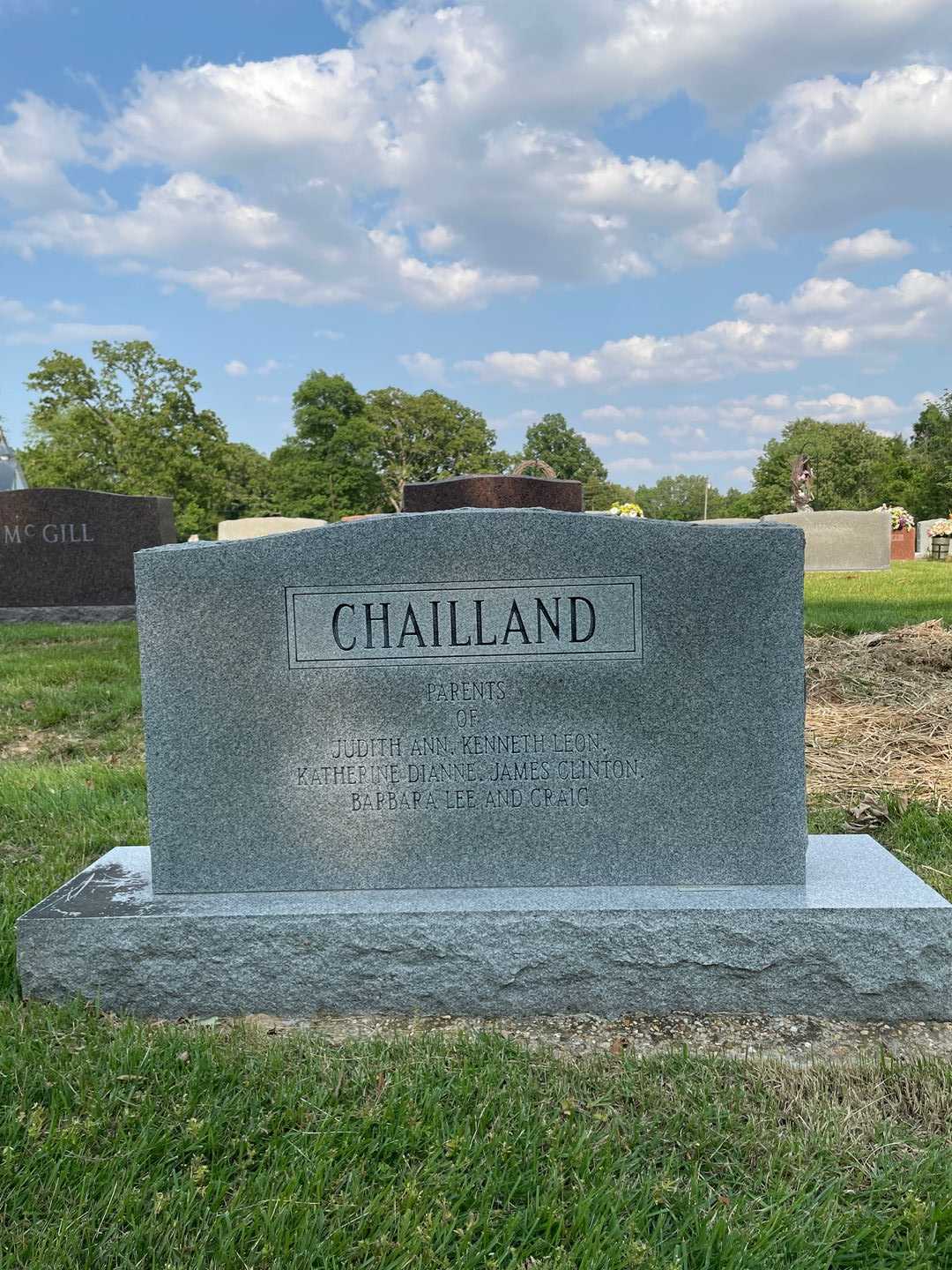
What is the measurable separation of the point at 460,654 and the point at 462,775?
0.38 metres

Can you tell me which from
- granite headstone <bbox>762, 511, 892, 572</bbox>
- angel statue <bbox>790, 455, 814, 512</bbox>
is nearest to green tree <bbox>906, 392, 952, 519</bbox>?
angel statue <bbox>790, 455, 814, 512</bbox>

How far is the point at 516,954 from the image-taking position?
2748 millimetres

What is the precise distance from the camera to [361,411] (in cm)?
5403

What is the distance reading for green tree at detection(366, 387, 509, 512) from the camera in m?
54.7

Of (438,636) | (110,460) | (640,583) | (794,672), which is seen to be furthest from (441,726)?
(110,460)

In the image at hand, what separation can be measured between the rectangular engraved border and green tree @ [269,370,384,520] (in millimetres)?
46626

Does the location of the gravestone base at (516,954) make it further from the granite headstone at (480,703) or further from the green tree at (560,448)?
the green tree at (560,448)

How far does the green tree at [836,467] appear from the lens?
59750mm

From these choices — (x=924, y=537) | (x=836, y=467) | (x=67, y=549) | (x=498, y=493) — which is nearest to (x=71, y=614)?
(x=67, y=549)

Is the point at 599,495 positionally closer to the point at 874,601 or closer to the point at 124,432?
the point at 124,432

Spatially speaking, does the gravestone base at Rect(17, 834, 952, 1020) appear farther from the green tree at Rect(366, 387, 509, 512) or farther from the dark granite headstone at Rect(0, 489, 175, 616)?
the green tree at Rect(366, 387, 509, 512)

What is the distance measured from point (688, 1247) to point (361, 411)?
54562mm

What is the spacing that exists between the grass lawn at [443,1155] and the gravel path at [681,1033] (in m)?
0.11

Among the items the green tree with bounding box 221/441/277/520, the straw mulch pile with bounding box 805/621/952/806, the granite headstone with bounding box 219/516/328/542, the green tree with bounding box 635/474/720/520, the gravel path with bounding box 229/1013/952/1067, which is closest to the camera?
the gravel path with bounding box 229/1013/952/1067
